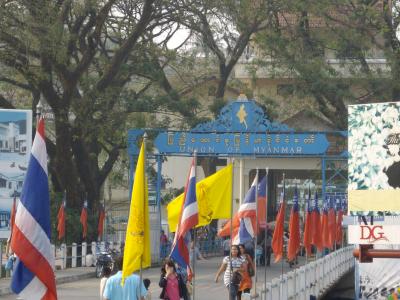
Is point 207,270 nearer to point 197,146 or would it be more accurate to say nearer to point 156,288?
point 197,146

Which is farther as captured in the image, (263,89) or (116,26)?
(263,89)

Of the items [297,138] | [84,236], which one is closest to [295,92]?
[297,138]

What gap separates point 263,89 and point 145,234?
43.9 meters

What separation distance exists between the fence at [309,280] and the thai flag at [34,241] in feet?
19.0

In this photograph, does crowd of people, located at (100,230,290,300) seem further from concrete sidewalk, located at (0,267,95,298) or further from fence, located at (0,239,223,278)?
fence, located at (0,239,223,278)

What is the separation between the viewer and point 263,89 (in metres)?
56.6

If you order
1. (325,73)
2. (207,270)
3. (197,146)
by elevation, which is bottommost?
(207,270)

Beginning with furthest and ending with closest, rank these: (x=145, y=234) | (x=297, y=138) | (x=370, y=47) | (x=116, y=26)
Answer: (x=370, y=47)
(x=116, y=26)
(x=297, y=138)
(x=145, y=234)

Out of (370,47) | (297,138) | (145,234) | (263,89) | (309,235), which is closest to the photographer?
(145,234)

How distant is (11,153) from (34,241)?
19.1 metres

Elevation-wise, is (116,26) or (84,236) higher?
(116,26)

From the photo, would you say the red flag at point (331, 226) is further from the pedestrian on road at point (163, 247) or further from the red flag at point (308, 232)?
the red flag at point (308, 232)

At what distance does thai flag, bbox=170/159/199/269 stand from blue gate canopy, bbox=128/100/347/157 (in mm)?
18444

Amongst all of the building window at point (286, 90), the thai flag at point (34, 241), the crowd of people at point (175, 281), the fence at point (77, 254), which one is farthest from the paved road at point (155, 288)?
the thai flag at point (34, 241)
